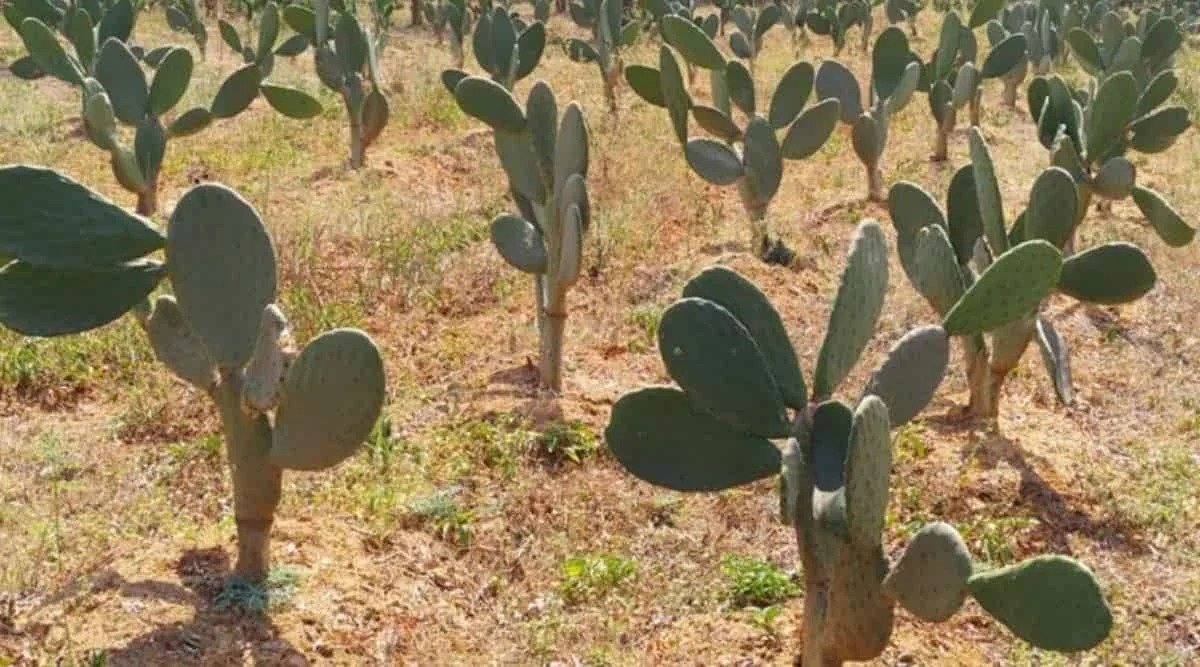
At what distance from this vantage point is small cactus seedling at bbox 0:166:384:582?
97.5 inches

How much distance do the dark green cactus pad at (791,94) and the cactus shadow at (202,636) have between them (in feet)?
12.9

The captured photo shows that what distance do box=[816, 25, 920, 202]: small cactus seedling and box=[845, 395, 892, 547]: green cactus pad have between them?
4903mm

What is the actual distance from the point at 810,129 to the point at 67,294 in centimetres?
391

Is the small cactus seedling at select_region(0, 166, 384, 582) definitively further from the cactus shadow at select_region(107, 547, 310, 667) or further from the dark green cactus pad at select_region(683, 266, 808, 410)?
the dark green cactus pad at select_region(683, 266, 808, 410)

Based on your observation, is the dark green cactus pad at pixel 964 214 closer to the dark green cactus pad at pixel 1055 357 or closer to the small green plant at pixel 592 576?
the dark green cactus pad at pixel 1055 357

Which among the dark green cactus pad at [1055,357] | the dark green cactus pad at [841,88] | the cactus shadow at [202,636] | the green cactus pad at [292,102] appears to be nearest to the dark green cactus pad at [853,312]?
the cactus shadow at [202,636]

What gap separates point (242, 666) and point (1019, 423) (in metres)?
2.54

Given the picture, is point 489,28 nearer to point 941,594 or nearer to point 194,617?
point 194,617

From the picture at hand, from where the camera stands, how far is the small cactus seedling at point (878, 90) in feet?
22.2

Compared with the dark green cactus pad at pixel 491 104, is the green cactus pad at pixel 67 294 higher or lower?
lower

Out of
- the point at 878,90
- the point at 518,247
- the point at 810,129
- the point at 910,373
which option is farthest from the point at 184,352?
the point at 878,90

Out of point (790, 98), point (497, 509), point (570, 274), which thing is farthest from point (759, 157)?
point (497, 509)

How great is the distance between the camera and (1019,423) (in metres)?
3.99

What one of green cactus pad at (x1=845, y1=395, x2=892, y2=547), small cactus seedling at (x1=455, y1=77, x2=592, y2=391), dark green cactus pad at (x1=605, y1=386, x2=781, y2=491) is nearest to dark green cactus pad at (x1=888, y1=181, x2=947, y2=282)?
small cactus seedling at (x1=455, y1=77, x2=592, y2=391)
